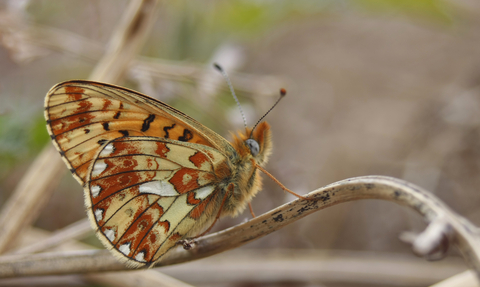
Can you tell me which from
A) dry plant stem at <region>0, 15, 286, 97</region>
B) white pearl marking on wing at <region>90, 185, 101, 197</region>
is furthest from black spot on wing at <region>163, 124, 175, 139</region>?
dry plant stem at <region>0, 15, 286, 97</region>

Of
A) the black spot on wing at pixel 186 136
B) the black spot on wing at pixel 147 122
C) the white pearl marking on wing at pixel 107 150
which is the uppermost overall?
the black spot on wing at pixel 186 136

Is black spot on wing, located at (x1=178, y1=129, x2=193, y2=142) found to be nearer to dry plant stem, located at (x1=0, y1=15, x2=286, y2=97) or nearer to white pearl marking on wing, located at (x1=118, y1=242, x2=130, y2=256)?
white pearl marking on wing, located at (x1=118, y1=242, x2=130, y2=256)

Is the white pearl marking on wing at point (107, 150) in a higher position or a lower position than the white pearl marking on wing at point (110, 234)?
higher

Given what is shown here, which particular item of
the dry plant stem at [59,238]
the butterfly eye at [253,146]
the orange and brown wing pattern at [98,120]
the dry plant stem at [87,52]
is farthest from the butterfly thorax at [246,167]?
the dry plant stem at [87,52]

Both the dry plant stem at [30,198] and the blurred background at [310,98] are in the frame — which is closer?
the dry plant stem at [30,198]

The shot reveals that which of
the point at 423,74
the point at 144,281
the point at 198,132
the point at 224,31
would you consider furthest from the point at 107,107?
the point at 423,74

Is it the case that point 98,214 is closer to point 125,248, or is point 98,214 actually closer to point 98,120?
point 125,248

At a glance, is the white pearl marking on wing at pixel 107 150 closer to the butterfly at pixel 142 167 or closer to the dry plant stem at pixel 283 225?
the butterfly at pixel 142 167
